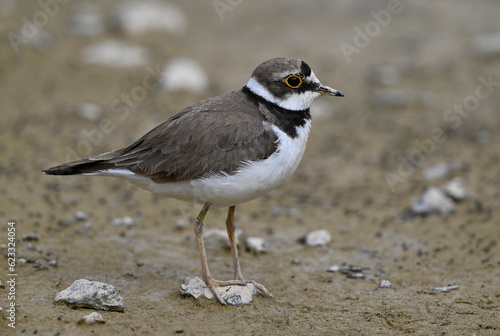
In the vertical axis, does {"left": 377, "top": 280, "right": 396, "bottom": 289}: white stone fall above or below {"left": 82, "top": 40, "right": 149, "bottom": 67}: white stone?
below

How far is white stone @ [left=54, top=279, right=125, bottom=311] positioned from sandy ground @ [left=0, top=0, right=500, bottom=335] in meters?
0.10

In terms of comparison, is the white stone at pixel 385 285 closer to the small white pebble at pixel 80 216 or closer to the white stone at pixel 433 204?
the white stone at pixel 433 204

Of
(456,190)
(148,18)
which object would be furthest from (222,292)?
(148,18)

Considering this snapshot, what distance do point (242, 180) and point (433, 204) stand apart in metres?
3.75

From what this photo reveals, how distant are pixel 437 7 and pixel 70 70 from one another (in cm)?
1017

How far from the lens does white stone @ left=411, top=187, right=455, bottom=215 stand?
8172 mm

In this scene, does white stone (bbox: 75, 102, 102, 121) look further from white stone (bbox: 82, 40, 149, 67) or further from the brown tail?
the brown tail

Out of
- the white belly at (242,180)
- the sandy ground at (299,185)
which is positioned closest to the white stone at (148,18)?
the sandy ground at (299,185)

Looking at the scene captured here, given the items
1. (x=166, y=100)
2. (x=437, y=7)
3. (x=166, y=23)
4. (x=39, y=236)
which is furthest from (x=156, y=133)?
(x=437, y=7)

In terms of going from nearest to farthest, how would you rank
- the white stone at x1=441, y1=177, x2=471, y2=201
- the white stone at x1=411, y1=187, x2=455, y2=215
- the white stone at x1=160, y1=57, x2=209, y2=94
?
the white stone at x1=411, y1=187, x2=455, y2=215 → the white stone at x1=441, y1=177, x2=471, y2=201 → the white stone at x1=160, y1=57, x2=209, y2=94

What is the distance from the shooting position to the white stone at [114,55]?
1288cm

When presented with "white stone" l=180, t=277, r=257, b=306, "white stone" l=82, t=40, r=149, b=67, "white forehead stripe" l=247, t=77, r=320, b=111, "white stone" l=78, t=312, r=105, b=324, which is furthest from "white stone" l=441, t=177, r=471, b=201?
"white stone" l=82, t=40, r=149, b=67

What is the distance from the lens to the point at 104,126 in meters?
10.9

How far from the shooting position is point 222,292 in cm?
574
